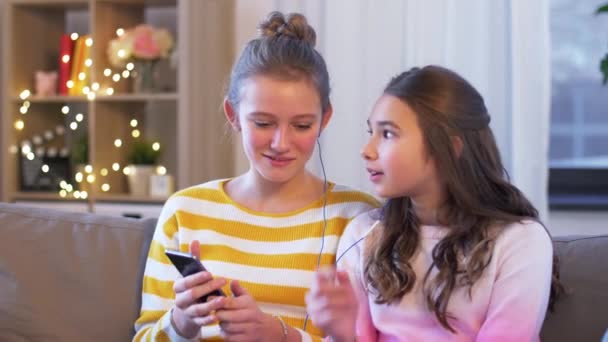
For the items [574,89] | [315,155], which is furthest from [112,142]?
[574,89]

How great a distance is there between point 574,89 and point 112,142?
69.0 inches

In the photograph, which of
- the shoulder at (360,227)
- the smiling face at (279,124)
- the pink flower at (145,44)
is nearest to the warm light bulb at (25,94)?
the pink flower at (145,44)

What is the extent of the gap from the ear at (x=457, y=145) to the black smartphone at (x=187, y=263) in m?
0.48

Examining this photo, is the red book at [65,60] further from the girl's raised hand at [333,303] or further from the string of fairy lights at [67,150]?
the girl's raised hand at [333,303]

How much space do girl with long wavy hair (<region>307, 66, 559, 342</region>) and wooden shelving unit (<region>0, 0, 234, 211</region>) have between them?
5.24 ft

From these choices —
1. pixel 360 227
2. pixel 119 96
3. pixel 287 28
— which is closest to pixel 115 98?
pixel 119 96

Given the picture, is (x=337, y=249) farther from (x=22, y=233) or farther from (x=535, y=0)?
(x=535, y=0)

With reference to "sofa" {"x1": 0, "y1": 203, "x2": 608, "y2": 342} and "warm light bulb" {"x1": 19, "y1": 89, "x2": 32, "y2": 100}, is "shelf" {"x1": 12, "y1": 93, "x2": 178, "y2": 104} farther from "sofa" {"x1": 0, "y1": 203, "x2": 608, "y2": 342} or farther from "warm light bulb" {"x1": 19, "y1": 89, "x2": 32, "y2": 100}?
"sofa" {"x1": 0, "y1": 203, "x2": 608, "y2": 342}

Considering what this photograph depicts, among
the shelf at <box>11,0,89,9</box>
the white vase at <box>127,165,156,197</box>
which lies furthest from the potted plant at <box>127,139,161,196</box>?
the shelf at <box>11,0,89,9</box>

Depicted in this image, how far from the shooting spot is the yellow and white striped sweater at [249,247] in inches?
63.6

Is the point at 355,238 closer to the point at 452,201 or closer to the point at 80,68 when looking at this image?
the point at 452,201

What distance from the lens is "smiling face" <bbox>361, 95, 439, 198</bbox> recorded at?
149 cm

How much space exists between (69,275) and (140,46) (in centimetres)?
152

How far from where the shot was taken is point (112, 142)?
329 cm
